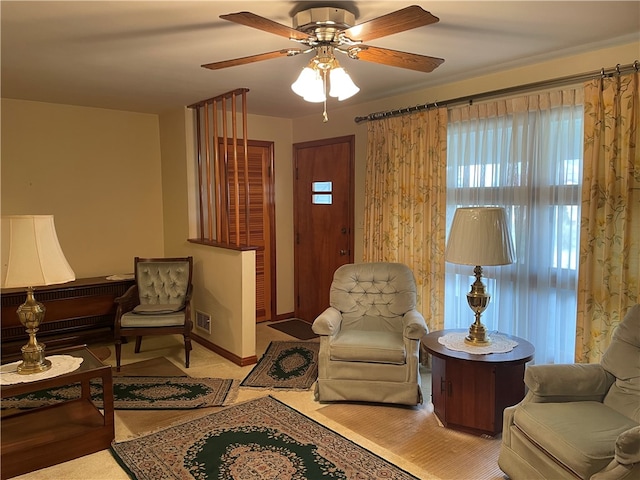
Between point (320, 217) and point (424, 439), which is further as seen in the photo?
point (320, 217)

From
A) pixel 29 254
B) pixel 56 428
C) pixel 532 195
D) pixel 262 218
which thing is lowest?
pixel 56 428

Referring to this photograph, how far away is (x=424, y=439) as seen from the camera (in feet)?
9.37

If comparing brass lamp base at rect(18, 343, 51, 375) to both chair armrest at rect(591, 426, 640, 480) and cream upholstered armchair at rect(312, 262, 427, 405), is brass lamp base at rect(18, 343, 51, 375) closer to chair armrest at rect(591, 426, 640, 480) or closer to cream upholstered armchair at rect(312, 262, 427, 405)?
cream upholstered armchair at rect(312, 262, 427, 405)


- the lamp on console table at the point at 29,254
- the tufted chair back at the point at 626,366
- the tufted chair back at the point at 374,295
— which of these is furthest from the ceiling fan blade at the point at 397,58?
the lamp on console table at the point at 29,254

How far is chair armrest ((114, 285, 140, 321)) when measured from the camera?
408 cm

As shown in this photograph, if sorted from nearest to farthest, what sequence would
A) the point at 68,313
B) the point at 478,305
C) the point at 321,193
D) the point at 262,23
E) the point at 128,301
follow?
the point at 262,23 → the point at 478,305 → the point at 128,301 → the point at 68,313 → the point at 321,193

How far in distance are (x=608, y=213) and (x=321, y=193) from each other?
2.94m

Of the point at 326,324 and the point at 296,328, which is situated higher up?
the point at 326,324

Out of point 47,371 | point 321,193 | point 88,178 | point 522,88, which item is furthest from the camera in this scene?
point 321,193

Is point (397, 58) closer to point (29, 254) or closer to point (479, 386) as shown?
point (479, 386)

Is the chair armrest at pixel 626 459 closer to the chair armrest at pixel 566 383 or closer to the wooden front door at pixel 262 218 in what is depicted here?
the chair armrest at pixel 566 383

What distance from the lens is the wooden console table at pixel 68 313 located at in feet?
13.8

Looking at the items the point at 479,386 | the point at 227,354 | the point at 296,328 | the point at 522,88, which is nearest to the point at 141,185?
the point at 227,354

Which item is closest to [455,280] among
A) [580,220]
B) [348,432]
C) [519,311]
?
[519,311]
